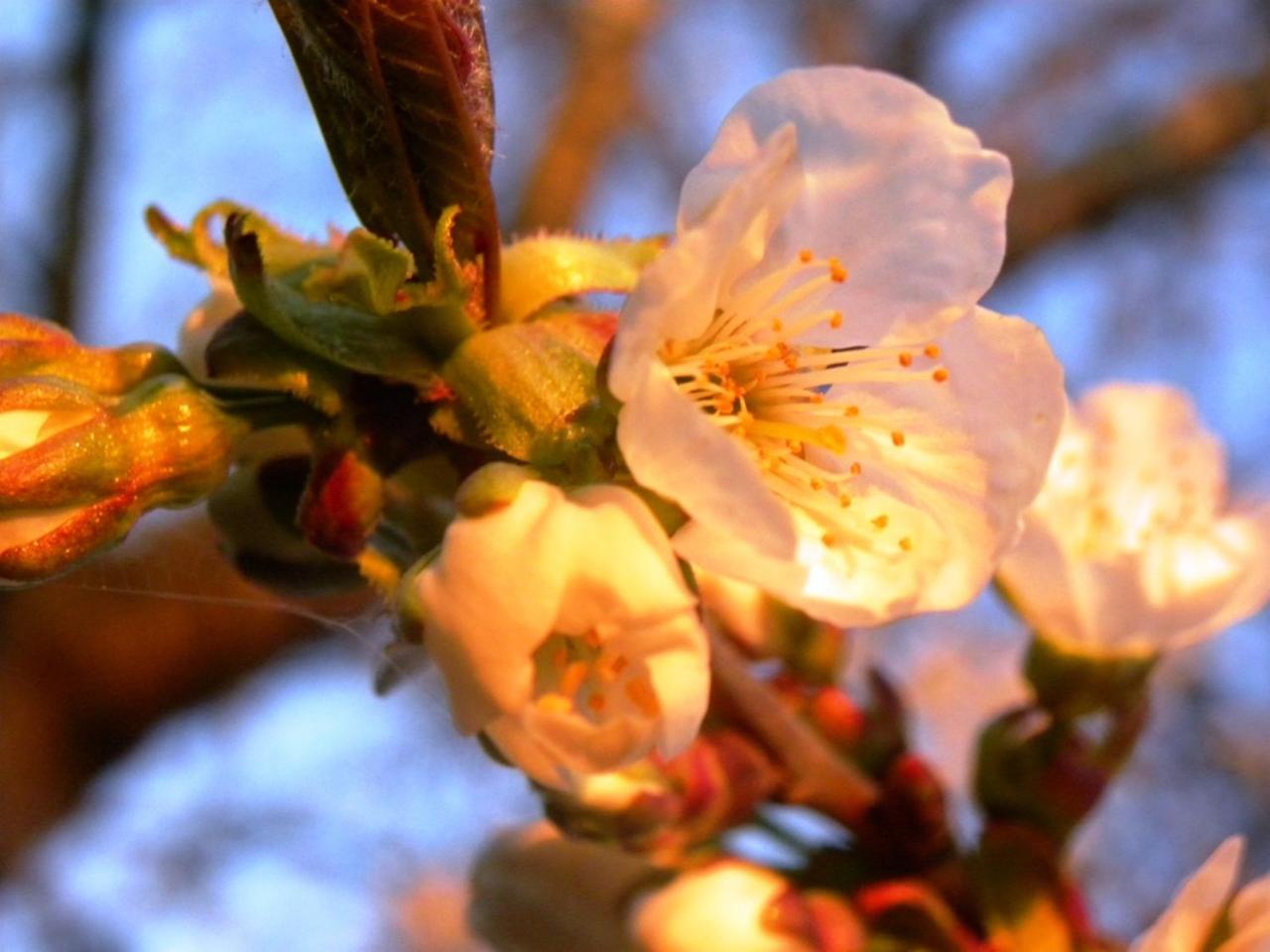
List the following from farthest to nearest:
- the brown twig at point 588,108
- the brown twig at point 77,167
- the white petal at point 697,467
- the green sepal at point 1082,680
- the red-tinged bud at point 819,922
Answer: the brown twig at point 588,108 < the brown twig at point 77,167 < the green sepal at point 1082,680 < the red-tinged bud at point 819,922 < the white petal at point 697,467

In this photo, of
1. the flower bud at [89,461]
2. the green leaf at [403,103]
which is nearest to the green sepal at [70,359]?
the flower bud at [89,461]

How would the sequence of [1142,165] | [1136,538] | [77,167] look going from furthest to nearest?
[1142,165]
[77,167]
[1136,538]

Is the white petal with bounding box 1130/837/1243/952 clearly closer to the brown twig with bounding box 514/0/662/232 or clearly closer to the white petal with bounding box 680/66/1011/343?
the white petal with bounding box 680/66/1011/343

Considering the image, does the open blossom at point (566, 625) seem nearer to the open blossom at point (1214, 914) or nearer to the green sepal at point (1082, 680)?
the open blossom at point (1214, 914)

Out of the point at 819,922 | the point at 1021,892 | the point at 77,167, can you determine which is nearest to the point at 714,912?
the point at 819,922

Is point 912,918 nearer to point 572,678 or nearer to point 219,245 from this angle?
point 572,678

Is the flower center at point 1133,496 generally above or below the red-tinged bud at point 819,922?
below

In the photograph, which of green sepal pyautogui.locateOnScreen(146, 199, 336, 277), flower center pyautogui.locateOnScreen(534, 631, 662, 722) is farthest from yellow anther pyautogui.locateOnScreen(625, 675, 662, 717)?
green sepal pyautogui.locateOnScreen(146, 199, 336, 277)
